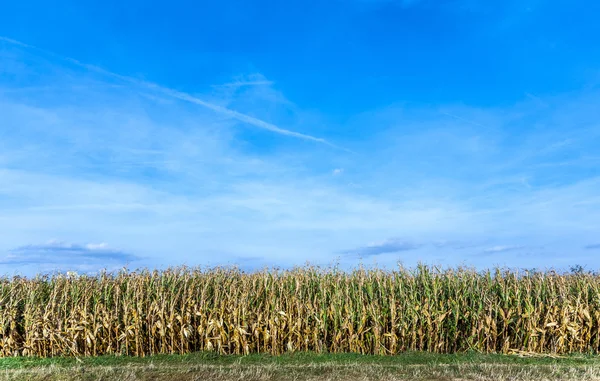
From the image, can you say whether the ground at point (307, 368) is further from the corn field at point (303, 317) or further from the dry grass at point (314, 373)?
the corn field at point (303, 317)

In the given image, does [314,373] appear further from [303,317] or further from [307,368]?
[303,317]

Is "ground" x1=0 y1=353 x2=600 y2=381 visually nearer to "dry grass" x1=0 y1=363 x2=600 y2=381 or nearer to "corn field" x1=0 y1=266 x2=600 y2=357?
"dry grass" x1=0 y1=363 x2=600 y2=381

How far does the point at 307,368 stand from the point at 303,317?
2.37 m

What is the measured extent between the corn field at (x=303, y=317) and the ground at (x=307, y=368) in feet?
2.20

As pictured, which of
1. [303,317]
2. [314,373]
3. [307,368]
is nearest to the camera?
[314,373]

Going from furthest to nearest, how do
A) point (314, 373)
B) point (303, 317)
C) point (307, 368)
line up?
point (303, 317) → point (307, 368) → point (314, 373)

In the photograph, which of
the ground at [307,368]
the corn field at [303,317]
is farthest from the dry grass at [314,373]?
the corn field at [303,317]

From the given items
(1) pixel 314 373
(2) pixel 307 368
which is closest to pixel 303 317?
(2) pixel 307 368

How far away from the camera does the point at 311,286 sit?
1441cm

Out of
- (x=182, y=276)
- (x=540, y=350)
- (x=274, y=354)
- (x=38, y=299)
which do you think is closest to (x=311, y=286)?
(x=274, y=354)

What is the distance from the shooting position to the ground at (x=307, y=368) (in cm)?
1053

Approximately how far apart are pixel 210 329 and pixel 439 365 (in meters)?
5.94

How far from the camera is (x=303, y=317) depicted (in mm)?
13477

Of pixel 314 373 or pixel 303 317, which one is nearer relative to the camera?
pixel 314 373
